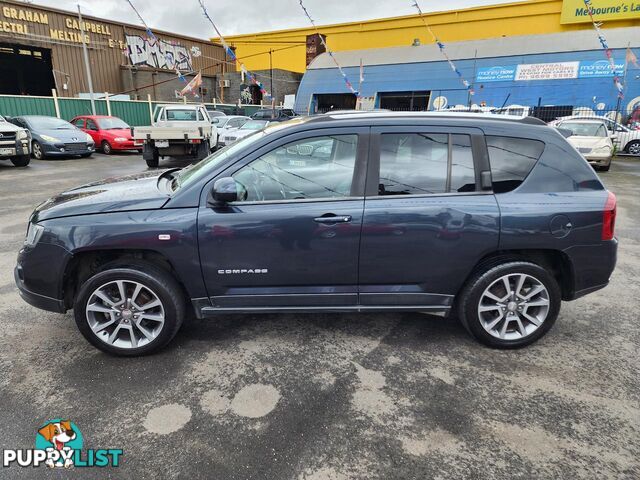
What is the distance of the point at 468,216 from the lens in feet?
9.89

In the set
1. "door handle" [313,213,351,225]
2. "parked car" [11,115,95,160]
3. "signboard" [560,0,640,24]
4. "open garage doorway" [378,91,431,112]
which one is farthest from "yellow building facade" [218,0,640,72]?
"door handle" [313,213,351,225]

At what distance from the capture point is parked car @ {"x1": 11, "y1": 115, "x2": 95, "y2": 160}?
14805 mm

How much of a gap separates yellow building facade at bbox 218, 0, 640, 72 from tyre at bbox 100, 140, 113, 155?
580 inches

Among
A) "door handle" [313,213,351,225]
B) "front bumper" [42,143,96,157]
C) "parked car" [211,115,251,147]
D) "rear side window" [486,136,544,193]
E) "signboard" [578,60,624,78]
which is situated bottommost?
"door handle" [313,213,351,225]

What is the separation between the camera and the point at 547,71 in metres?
23.3

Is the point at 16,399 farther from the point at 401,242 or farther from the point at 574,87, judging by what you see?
the point at 574,87

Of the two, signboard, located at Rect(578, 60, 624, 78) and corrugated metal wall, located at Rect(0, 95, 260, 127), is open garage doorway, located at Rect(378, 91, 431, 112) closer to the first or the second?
signboard, located at Rect(578, 60, 624, 78)

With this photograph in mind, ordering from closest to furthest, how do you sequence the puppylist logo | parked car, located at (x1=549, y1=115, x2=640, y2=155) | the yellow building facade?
the puppylist logo → parked car, located at (x1=549, y1=115, x2=640, y2=155) → the yellow building facade

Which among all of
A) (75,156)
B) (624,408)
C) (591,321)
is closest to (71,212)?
(624,408)

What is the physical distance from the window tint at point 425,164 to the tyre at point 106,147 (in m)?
17.4

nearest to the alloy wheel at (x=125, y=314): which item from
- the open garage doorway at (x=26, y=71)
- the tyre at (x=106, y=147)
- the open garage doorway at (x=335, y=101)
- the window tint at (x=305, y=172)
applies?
the window tint at (x=305, y=172)

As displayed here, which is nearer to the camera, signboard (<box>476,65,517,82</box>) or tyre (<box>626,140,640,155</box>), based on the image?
tyre (<box>626,140,640,155</box>)

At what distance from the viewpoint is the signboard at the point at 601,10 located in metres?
26.6

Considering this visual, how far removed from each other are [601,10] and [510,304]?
33.9 meters
